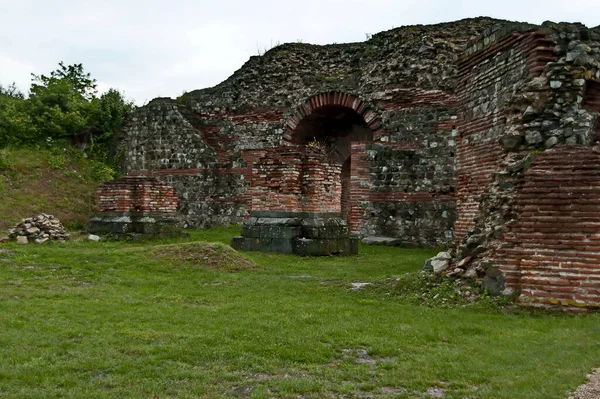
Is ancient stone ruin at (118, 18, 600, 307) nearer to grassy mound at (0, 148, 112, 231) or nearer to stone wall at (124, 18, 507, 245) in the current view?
stone wall at (124, 18, 507, 245)

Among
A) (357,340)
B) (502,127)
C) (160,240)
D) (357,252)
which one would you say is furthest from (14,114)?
(357,340)

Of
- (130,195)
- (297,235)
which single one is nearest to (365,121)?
(297,235)

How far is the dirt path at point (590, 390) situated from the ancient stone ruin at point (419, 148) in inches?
87.0

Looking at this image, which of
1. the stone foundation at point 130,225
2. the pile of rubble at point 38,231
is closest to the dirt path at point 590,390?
the pile of rubble at point 38,231

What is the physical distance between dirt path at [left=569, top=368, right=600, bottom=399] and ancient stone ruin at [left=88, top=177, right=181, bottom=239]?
448 inches

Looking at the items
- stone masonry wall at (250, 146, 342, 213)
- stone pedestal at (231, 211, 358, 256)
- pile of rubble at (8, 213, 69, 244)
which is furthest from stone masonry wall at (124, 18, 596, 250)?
pile of rubble at (8, 213, 69, 244)

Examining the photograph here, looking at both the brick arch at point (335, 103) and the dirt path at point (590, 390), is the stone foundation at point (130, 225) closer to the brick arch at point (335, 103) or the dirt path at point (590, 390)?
the brick arch at point (335, 103)

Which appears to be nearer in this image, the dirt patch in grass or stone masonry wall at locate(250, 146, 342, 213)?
the dirt patch in grass

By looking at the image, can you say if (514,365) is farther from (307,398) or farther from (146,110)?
(146,110)

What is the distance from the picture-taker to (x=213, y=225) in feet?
61.6

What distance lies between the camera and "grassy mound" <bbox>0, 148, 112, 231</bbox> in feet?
55.5

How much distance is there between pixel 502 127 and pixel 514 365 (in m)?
4.98

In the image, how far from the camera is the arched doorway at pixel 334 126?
57.0 feet

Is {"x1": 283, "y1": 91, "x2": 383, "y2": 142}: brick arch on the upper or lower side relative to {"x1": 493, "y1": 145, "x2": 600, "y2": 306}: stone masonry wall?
upper
